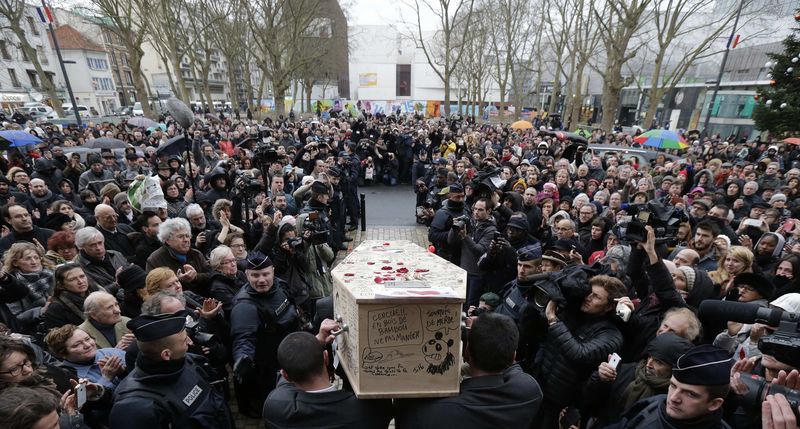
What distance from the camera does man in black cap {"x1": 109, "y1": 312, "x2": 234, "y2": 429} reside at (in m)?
2.22

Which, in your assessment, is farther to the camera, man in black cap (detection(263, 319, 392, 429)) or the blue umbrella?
the blue umbrella

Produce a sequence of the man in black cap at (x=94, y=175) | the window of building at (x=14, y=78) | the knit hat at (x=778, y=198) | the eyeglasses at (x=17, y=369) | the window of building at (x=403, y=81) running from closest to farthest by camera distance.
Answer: the eyeglasses at (x=17, y=369) < the knit hat at (x=778, y=198) < the man in black cap at (x=94, y=175) < the window of building at (x=14, y=78) < the window of building at (x=403, y=81)

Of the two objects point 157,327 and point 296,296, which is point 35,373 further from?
point 296,296

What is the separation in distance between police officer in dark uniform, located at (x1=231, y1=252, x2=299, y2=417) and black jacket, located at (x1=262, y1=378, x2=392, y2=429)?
3.64ft

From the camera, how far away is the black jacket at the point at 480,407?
200cm

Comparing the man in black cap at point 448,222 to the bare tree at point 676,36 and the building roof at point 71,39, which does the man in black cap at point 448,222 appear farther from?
the building roof at point 71,39

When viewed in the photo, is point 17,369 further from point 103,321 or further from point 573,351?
point 573,351

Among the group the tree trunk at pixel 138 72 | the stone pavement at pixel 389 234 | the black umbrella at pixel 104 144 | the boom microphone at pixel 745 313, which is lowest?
the stone pavement at pixel 389 234

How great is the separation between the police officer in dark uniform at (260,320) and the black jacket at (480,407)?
160cm

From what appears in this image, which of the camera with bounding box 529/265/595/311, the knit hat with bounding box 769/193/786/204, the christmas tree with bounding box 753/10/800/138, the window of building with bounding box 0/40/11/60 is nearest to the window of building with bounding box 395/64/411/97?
the window of building with bounding box 0/40/11/60

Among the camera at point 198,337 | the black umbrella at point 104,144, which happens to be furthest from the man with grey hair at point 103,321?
the black umbrella at point 104,144

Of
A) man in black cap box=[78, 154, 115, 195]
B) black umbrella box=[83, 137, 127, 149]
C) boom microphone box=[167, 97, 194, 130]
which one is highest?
boom microphone box=[167, 97, 194, 130]

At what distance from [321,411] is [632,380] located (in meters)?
2.14

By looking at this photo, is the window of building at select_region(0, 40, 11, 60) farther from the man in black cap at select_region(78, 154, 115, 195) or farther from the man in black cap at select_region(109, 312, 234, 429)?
the man in black cap at select_region(109, 312, 234, 429)
